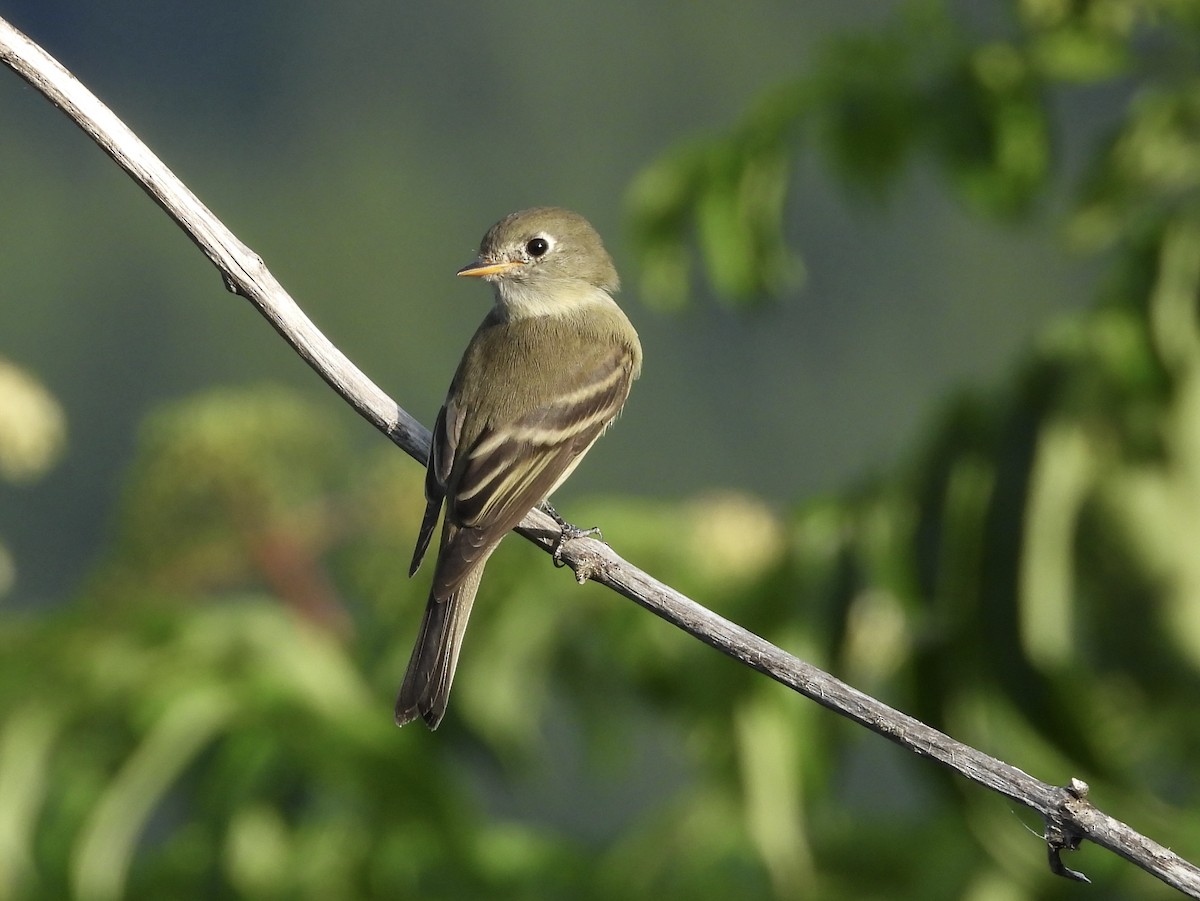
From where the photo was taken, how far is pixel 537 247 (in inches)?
111

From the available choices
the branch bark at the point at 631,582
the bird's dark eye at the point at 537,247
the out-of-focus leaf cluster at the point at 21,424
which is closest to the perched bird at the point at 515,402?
the bird's dark eye at the point at 537,247

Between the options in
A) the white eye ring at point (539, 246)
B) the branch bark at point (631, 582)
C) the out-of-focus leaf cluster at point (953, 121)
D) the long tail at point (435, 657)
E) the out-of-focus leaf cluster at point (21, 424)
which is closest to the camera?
the branch bark at point (631, 582)

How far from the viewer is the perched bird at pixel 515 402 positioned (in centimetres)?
Answer: 212

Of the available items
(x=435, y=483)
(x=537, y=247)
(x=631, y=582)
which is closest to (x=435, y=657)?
(x=435, y=483)

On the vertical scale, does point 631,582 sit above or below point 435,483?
below

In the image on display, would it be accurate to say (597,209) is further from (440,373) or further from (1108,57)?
(1108,57)

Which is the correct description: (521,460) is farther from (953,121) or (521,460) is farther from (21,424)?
(953,121)

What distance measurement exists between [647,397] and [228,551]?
832cm

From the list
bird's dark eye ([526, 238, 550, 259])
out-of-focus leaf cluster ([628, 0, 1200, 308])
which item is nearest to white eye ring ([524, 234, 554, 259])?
bird's dark eye ([526, 238, 550, 259])

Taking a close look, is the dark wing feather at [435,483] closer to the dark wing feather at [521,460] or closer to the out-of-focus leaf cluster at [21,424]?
the dark wing feather at [521,460]

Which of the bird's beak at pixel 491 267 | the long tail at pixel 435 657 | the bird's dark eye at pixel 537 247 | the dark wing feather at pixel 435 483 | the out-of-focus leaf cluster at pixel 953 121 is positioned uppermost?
the out-of-focus leaf cluster at pixel 953 121

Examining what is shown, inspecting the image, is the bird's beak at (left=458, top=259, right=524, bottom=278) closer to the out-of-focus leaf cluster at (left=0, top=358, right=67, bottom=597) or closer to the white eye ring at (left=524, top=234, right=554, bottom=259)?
the white eye ring at (left=524, top=234, right=554, bottom=259)

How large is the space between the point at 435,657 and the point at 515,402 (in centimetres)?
52

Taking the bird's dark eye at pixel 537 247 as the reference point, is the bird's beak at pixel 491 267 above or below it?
below
